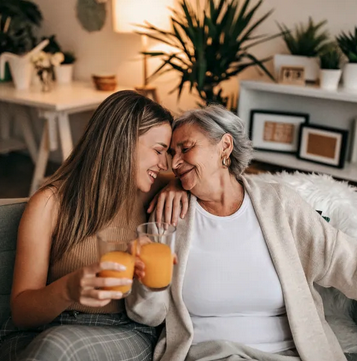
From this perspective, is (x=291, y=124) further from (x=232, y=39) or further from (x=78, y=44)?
(x=78, y=44)

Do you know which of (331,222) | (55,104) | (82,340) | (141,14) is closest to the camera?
(82,340)

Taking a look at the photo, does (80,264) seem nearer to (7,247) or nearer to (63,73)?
(7,247)

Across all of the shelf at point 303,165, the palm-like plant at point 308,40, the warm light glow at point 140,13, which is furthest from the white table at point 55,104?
the palm-like plant at point 308,40

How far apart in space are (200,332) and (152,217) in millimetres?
368

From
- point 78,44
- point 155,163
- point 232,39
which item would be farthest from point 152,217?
point 78,44

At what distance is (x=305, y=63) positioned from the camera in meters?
2.85

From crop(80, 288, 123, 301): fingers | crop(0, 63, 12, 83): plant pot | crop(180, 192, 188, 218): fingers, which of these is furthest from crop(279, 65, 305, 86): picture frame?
crop(0, 63, 12, 83): plant pot

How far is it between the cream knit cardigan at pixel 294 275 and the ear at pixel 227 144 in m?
0.16

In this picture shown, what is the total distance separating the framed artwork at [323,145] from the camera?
2773 millimetres

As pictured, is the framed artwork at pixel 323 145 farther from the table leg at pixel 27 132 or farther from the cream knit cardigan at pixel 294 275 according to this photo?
the table leg at pixel 27 132

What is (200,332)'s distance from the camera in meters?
1.43

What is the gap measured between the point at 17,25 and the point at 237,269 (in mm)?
3597

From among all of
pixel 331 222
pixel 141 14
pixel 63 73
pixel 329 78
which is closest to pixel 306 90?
pixel 329 78

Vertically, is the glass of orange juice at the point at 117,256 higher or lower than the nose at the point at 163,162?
lower
